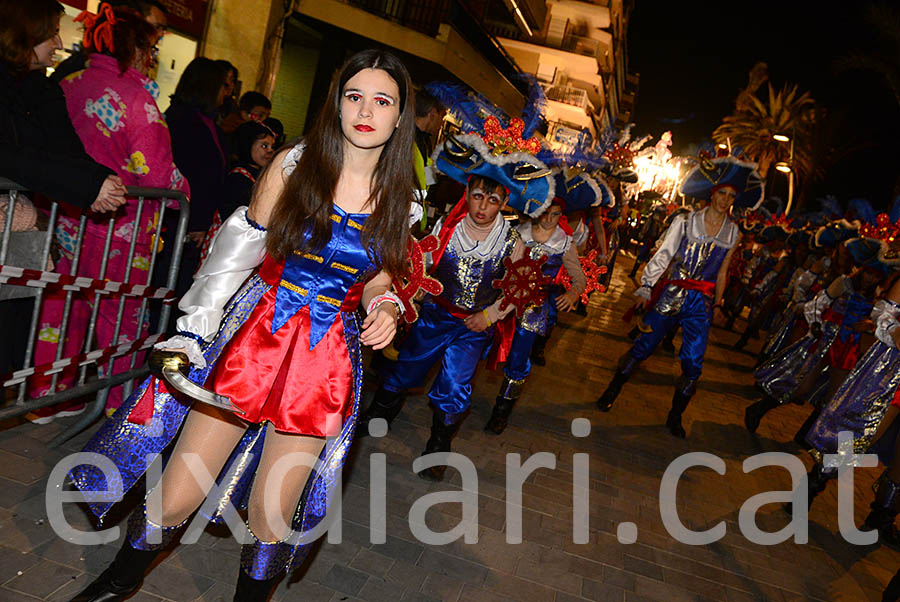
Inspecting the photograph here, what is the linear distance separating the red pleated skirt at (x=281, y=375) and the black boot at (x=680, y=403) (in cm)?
521

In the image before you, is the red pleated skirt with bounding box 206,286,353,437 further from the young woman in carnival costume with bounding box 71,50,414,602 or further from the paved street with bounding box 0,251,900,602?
the paved street with bounding box 0,251,900,602

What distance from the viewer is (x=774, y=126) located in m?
36.2

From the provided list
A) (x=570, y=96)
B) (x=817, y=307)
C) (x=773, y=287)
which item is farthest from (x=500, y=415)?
(x=570, y=96)

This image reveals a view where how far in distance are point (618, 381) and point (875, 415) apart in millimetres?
2334

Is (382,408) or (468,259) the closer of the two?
(468,259)

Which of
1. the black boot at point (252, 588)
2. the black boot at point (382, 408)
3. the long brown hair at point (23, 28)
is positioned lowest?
the black boot at point (382, 408)

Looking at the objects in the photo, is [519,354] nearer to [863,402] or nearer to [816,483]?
[816,483]

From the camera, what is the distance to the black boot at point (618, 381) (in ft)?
23.1

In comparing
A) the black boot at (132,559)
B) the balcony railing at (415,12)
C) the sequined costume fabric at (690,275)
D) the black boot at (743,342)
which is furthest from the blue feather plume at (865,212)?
the balcony railing at (415,12)

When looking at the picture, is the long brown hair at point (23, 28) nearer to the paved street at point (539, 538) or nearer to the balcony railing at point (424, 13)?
the paved street at point (539, 538)

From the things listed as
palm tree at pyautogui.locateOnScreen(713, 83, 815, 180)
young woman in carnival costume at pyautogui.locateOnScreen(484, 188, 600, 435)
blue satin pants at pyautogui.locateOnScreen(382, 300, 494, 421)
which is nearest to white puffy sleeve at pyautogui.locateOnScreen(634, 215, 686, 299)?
young woman in carnival costume at pyautogui.locateOnScreen(484, 188, 600, 435)

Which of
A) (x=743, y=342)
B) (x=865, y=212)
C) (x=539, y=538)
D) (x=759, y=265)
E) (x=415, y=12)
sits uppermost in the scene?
(x=415, y=12)

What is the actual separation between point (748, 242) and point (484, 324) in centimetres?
1645

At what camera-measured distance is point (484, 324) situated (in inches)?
180
